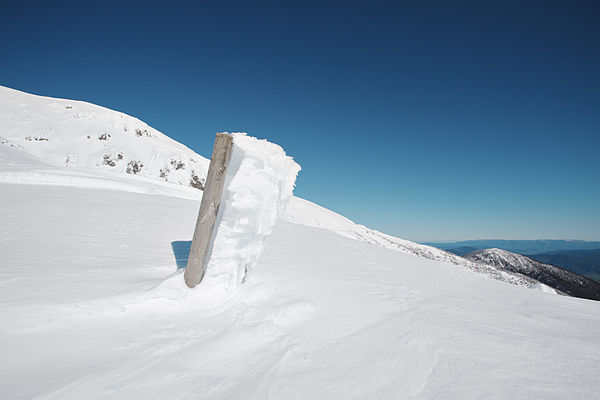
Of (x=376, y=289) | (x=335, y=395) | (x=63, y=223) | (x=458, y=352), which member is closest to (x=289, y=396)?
(x=335, y=395)

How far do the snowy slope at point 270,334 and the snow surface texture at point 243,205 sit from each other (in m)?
0.32

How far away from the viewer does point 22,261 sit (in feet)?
11.2

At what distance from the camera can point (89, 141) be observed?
2797 cm

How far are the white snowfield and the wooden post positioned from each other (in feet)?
0.76

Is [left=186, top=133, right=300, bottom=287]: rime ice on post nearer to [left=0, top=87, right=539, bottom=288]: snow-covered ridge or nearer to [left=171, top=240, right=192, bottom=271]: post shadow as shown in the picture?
[left=171, top=240, right=192, bottom=271]: post shadow

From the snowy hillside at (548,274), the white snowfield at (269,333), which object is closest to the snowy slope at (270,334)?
the white snowfield at (269,333)

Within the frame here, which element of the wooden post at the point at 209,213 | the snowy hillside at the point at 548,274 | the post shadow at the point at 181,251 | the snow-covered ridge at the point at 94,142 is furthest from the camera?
the snowy hillside at the point at 548,274

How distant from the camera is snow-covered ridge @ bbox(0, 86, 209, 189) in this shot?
25672 mm

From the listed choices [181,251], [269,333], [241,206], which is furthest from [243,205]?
[181,251]

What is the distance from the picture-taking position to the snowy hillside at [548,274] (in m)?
54.2

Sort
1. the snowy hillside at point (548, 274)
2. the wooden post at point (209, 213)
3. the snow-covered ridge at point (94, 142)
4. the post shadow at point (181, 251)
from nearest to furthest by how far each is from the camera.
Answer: the wooden post at point (209, 213), the post shadow at point (181, 251), the snow-covered ridge at point (94, 142), the snowy hillside at point (548, 274)

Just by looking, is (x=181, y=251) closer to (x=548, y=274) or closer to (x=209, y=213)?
(x=209, y=213)

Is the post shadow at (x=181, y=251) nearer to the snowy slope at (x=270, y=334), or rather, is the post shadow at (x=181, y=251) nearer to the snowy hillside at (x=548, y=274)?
the snowy slope at (x=270, y=334)

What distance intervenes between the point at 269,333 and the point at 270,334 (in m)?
0.02
